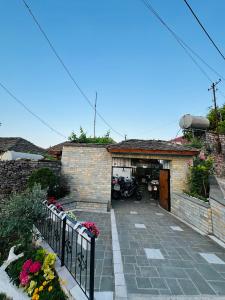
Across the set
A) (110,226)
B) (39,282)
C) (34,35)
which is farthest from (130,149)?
(39,282)

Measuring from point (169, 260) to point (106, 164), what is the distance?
6.03 meters

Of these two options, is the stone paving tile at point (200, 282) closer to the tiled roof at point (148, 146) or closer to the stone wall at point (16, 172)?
the tiled roof at point (148, 146)

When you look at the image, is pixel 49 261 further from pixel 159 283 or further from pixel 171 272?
pixel 171 272

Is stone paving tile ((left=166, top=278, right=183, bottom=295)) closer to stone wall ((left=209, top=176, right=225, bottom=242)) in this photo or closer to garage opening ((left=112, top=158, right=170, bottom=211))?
stone wall ((left=209, top=176, right=225, bottom=242))

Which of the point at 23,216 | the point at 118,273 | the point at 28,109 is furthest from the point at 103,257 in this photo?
the point at 28,109

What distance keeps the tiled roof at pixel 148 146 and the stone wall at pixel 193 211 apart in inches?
89.0

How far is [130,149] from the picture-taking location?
9359 mm

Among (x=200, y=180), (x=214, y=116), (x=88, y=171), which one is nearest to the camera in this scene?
(x=200, y=180)

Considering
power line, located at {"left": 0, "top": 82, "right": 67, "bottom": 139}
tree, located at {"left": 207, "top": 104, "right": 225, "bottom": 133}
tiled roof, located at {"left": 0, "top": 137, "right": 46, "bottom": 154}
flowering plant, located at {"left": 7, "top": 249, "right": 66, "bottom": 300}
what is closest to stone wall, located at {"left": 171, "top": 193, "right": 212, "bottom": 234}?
flowering plant, located at {"left": 7, "top": 249, "right": 66, "bottom": 300}

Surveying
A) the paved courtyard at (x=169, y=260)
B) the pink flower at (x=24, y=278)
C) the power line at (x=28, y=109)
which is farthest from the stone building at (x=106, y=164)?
the pink flower at (x=24, y=278)

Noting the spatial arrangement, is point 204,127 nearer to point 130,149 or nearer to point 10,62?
point 130,149

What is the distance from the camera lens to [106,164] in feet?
31.9

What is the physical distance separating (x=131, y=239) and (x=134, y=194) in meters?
7.48

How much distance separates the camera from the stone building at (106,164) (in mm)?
9408
